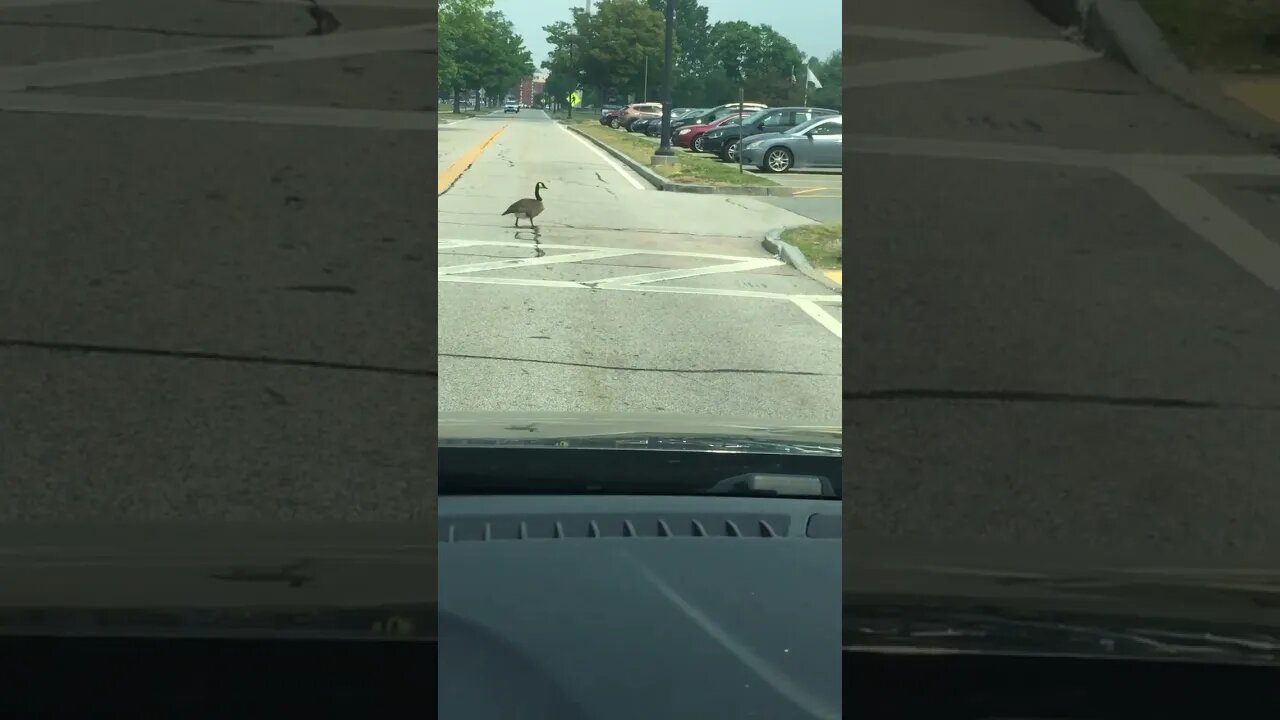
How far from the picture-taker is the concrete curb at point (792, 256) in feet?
40.6

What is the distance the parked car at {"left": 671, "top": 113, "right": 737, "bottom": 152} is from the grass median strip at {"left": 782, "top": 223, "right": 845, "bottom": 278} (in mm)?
17402

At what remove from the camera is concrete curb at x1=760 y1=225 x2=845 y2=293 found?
488 inches

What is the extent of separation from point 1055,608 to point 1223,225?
2.36 meters

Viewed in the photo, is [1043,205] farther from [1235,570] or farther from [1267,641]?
[1267,641]

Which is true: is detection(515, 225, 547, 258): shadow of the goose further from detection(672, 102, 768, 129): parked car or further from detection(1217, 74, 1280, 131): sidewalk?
detection(672, 102, 768, 129): parked car

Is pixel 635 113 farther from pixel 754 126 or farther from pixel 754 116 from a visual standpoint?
pixel 754 126

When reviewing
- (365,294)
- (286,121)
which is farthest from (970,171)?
(286,121)

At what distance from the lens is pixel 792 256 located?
546 inches

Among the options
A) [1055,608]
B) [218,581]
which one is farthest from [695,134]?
[1055,608]

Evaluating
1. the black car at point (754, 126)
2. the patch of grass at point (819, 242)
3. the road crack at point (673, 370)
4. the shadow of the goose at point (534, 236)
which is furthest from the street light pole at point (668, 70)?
the road crack at point (673, 370)

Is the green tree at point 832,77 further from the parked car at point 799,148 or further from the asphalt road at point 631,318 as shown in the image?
the parked car at point 799,148

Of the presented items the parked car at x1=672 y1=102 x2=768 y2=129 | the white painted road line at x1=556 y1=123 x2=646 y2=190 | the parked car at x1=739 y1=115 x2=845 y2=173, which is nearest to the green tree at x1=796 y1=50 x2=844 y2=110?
the white painted road line at x1=556 y1=123 x2=646 y2=190

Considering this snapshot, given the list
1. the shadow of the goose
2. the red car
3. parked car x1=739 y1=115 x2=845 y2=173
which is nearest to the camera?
the shadow of the goose

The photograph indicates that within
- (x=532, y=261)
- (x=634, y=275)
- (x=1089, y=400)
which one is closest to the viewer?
(x=1089, y=400)
